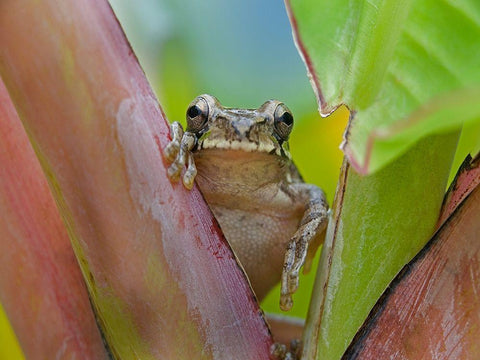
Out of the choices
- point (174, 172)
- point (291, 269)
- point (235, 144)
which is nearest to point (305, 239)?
point (291, 269)

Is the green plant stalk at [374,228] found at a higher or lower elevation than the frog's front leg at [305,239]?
Result: higher

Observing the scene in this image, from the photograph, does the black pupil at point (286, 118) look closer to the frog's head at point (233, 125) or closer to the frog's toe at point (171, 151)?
the frog's head at point (233, 125)

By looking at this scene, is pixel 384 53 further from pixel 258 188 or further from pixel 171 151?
pixel 258 188

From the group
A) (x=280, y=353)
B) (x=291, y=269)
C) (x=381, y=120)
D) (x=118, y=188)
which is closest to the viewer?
(x=381, y=120)

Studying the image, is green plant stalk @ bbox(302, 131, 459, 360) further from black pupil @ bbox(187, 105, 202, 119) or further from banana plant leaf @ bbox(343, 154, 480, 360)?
black pupil @ bbox(187, 105, 202, 119)

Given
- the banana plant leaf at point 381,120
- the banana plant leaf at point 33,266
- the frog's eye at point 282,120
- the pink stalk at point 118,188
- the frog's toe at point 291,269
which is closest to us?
the banana plant leaf at point 381,120

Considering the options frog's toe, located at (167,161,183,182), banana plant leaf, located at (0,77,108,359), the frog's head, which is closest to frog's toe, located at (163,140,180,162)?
frog's toe, located at (167,161,183,182)

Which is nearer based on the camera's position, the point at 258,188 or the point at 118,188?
the point at 118,188

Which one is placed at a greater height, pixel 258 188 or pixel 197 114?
pixel 197 114

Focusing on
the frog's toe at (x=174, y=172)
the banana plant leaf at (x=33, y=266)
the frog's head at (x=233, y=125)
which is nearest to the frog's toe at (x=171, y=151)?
the frog's toe at (x=174, y=172)

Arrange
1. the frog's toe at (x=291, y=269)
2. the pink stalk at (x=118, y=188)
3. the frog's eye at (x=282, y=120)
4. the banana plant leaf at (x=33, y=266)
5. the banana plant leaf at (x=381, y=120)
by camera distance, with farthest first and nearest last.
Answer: the frog's eye at (x=282, y=120) → the frog's toe at (x=291, y=269) → the banana plant leaf at (x=33, y=266) → the pink stalk at (x=118, y=188) → the banana plant leaf at (x=381, y=120)
